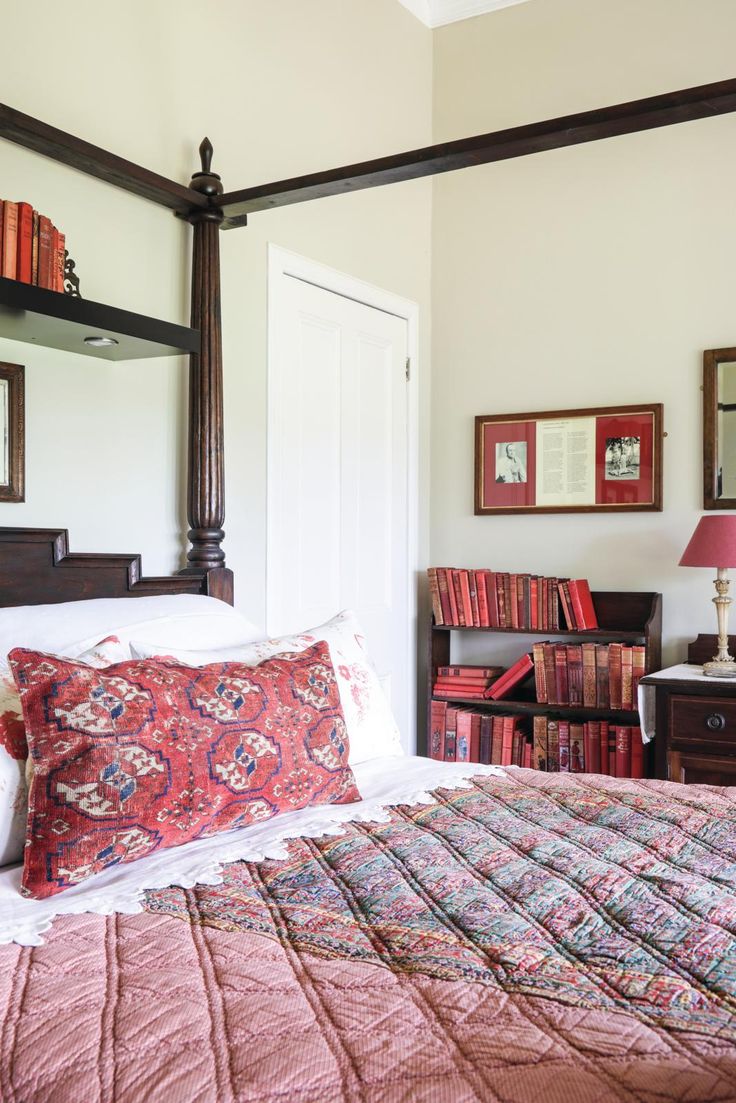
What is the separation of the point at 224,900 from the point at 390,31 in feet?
11.6

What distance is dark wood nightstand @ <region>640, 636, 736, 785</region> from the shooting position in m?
3.00

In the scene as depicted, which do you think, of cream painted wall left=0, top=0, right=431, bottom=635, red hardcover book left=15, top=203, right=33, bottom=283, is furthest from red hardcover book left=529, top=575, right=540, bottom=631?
red hardcover book left=15, top=203, right=33, bottom=283

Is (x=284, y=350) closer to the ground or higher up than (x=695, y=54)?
closer to the ground

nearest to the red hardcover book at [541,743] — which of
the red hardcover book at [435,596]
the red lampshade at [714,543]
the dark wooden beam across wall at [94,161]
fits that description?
the red hardcover book at [435,596]

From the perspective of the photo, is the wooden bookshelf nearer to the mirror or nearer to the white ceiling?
the mirror

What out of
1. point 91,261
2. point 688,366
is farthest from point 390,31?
point 91,261

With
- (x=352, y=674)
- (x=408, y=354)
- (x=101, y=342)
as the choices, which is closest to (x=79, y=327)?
(x=101, y=342)

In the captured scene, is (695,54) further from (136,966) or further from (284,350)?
(136,966)

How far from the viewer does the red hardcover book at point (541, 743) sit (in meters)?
3.51

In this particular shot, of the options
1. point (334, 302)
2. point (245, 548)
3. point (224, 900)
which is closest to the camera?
point (224, 900)

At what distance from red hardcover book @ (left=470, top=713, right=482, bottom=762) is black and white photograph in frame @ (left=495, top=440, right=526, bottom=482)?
0.97 metres

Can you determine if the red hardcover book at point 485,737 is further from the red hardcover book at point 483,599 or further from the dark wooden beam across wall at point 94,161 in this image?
the dark wooden beam across wall at point 94,161

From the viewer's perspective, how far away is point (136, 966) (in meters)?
1.08

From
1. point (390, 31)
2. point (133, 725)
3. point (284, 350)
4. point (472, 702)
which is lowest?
point (472, 702)
